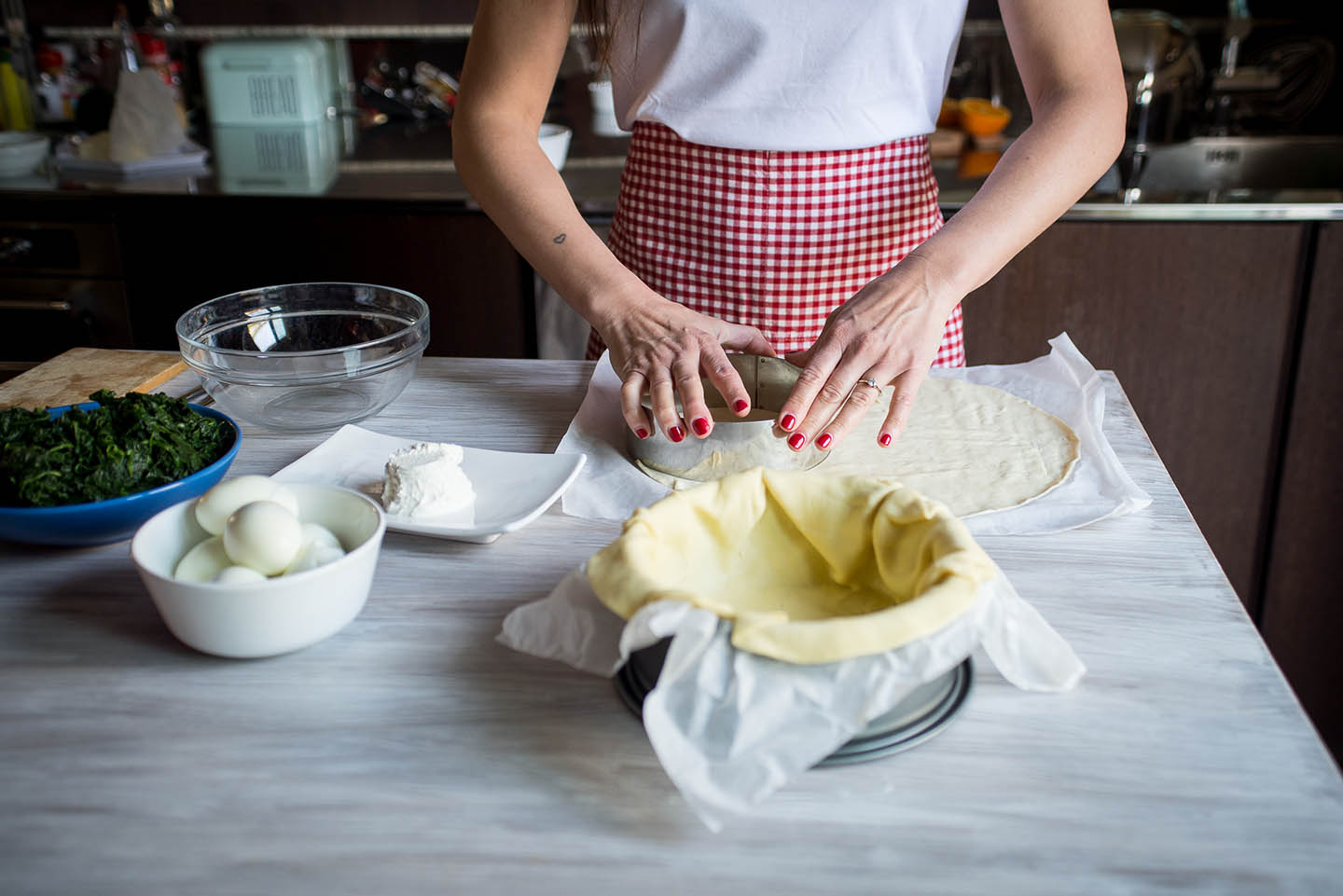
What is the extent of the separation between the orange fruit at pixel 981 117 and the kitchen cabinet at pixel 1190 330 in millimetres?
515

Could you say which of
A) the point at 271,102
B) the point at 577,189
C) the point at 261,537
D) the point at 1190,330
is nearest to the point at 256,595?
the point at 261,537

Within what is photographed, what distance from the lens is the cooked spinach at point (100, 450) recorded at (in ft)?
2.26

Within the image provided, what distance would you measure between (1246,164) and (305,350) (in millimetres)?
1990

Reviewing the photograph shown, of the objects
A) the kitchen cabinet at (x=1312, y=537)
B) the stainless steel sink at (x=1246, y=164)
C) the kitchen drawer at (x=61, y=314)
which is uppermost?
the stainless steel sink at (x=1246, y=164)

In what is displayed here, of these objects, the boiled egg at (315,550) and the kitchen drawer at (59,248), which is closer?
the boiled egg at (315,550)

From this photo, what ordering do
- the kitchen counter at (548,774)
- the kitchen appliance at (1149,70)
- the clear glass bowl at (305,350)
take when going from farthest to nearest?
1. the kitchen appliance at (1149,70)
2. the clear glass bowl at (305,350)
3. the kitchen counter at (548,774)

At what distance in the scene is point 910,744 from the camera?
0.53 m

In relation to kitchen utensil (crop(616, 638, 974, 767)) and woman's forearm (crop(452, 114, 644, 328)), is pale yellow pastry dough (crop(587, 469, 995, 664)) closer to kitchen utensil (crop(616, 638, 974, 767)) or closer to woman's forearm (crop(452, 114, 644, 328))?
kitchen utensil (crop(616, 638, 974, 767))

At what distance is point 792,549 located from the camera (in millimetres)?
641

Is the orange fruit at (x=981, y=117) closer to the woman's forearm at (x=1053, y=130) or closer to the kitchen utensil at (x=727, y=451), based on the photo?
the woman's forearm at (x=1053, y=130)

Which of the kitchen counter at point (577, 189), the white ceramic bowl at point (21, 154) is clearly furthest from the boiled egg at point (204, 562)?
the white ceramic bowl at point (21, 154)

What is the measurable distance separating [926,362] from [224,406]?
2.09ft

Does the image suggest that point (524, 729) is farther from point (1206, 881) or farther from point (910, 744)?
point (1206, 881)

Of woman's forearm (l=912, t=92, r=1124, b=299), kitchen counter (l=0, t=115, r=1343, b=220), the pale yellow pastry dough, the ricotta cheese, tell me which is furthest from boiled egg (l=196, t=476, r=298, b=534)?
kitchen counter (l=0, t=115, r=1343, b=220)
